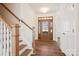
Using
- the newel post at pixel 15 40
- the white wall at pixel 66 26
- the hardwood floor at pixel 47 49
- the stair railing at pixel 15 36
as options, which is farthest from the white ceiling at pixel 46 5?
the hardwood floor at pixel 47 49

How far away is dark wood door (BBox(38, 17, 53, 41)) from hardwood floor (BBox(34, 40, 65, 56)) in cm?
8

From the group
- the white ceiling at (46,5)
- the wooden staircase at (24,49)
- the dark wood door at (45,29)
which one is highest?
the white ceiling at (46,5)

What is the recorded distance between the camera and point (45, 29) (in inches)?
97.2

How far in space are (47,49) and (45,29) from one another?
1.11 feet

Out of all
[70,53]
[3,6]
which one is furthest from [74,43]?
[3,6]

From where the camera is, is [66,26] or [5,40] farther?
[5,40]

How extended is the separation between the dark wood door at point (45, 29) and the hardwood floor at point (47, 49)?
83mm

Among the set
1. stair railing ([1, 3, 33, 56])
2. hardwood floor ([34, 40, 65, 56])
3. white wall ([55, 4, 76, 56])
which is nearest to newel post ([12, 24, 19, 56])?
stair railing ([1, 3, 33, 56])

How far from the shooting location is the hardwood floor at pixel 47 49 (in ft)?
7.91

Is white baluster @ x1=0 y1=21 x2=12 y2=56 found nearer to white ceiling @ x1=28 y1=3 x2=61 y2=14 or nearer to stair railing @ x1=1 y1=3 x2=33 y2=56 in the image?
stair railing @ x1=1 y1=3 x2=33 y2=56

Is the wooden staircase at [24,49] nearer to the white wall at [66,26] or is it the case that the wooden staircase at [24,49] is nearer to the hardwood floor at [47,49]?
the hardwood floor at [47,49]

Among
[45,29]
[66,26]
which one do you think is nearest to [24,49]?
[45,29]

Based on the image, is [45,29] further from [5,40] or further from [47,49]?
[5,40]

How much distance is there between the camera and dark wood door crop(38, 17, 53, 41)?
241 centimetres
